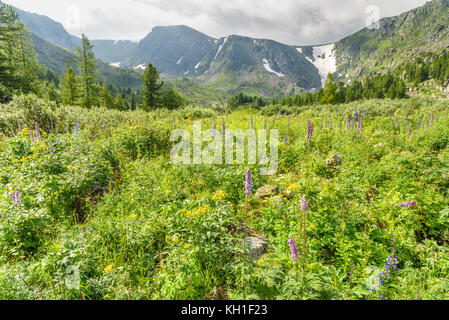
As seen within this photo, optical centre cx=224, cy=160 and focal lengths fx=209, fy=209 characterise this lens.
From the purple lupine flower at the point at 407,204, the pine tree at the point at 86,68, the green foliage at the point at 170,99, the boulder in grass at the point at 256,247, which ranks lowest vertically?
the boulder in grass at the point at 256,247

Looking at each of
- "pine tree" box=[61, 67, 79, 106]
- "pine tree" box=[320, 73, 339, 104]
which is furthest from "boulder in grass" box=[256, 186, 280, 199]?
"pine tree" box=[61, 67, 79, 106]

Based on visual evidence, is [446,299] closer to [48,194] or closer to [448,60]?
[48,194]

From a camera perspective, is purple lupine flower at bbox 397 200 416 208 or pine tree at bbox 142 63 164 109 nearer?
purple lupine flower at bbox 397 200 416 208

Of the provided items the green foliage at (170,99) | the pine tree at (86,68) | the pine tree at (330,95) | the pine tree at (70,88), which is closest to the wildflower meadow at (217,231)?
the green foliage at (170,99)

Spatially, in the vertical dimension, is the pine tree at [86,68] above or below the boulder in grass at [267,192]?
above

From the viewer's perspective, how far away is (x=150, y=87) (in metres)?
33.1

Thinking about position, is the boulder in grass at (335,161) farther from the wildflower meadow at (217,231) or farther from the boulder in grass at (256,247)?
the boulder in grass at (256,247)

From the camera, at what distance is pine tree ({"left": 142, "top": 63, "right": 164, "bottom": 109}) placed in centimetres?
3227

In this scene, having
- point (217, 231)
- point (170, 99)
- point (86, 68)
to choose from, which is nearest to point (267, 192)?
point (217, 231)

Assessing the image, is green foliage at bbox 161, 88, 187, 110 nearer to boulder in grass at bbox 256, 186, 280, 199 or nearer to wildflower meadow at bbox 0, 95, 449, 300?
wildflower meadow at bbox 0, 95, 449, 300

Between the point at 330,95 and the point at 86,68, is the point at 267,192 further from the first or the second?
the point at 86,68

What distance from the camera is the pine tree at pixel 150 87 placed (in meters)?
32.3

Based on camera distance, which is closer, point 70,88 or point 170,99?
point 70,88
